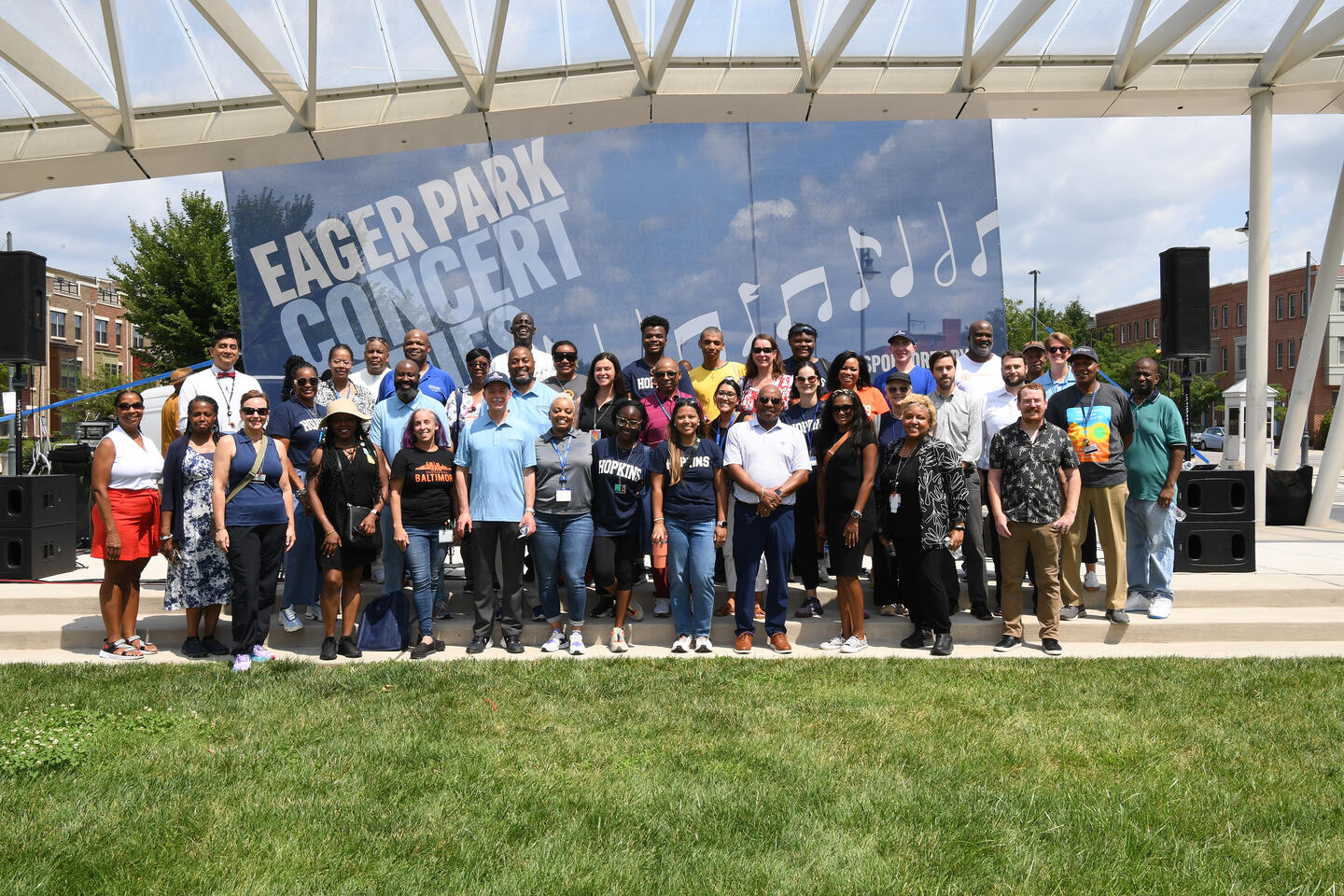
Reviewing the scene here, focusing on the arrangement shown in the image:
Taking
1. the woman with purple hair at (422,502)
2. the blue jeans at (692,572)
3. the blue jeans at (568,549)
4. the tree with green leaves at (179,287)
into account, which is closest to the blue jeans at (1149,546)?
the blue jeans at (692,572)

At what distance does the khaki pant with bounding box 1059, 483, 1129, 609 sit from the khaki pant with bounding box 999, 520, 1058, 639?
1.40 ft

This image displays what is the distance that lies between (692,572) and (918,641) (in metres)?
1.74

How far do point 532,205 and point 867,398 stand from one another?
19.3 ft

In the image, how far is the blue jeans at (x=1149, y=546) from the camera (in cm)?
725

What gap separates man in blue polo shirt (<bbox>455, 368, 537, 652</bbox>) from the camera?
6.60m

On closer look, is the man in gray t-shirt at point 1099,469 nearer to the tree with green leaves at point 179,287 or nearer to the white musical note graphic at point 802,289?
the white musical note graphic at point 802,289

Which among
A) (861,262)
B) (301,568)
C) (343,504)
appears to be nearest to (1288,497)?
(861,262)

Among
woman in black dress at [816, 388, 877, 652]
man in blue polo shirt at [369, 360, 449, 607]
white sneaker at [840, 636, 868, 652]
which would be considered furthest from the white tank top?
white sneaker at [840, 636, 868, 652]

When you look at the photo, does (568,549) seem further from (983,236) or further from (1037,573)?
(983,236)

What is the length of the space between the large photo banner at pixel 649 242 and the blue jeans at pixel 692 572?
4.91m

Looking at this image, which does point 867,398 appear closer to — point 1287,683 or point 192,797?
point 1287,683

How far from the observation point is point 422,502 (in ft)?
21.6

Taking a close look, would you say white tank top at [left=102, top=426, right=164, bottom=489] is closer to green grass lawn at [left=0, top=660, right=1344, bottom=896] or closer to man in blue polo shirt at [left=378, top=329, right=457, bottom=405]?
green grass lawn at [left=0, top=660, right=1344, bottom=896]

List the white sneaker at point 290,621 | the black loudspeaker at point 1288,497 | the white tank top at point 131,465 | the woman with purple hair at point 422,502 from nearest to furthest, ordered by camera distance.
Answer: the white tank top at point 131,465 → the woman with purple hair at point 422,502 → the white sneaker at point 290,621 → the black loudspeaker at point 1288,497
